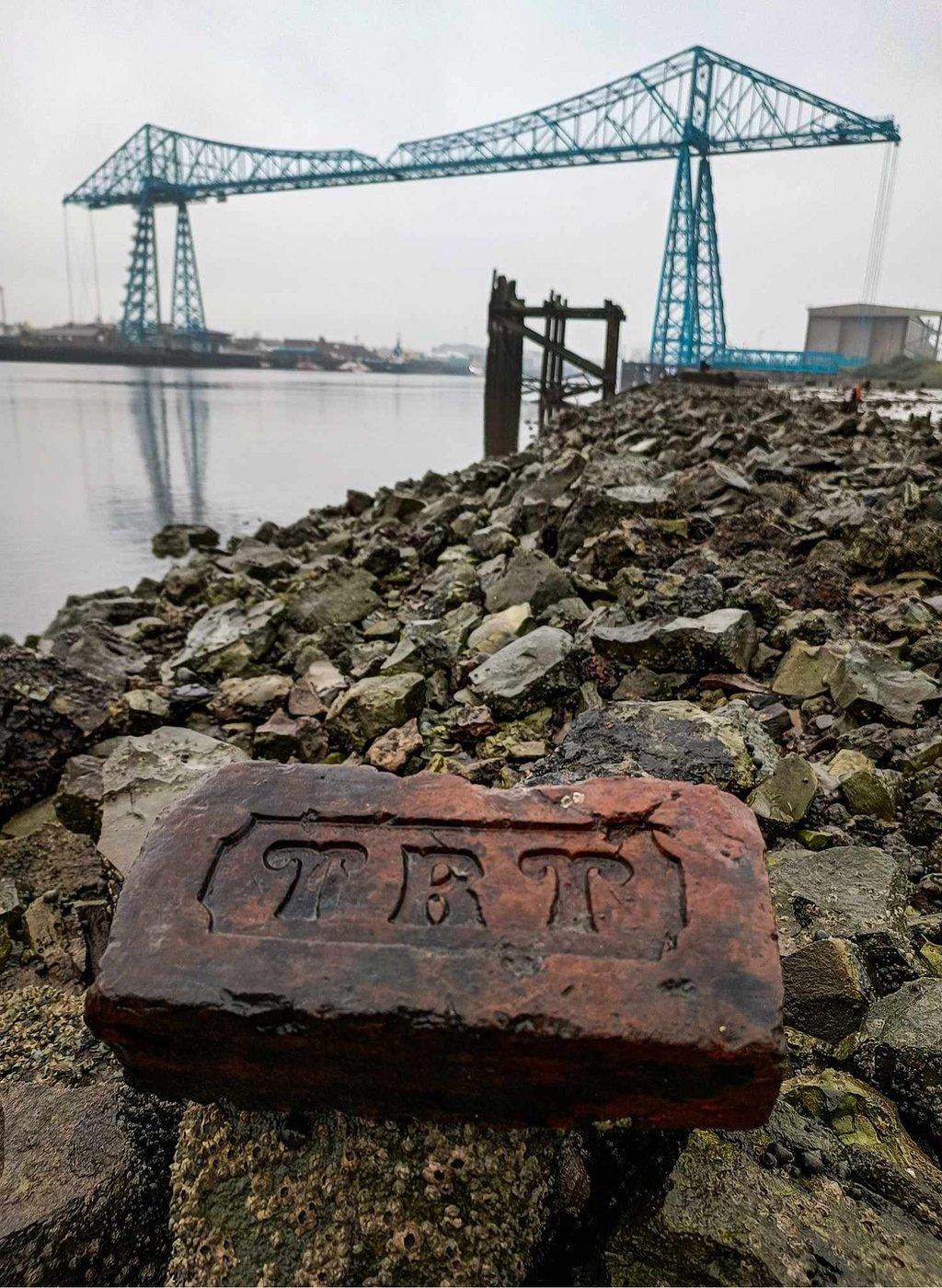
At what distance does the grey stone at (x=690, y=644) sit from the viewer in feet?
8.48

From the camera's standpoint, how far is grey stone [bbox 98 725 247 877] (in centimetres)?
194

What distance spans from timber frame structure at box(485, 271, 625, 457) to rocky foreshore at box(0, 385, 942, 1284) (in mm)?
9848

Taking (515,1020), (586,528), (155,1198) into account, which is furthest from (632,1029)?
(586,528)

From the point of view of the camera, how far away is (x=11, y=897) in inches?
84.9

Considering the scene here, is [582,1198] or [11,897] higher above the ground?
[582,1198]

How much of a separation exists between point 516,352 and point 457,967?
14.4 m

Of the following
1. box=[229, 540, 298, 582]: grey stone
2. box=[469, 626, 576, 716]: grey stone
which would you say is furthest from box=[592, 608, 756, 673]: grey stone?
box=[229, 540, 298, 582]: grey stone

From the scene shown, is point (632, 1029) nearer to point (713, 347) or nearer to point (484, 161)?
point (713, 347)

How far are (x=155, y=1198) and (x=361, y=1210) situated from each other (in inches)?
15.6

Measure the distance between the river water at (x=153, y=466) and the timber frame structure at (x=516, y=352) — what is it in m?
1.18

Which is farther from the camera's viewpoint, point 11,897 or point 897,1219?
point 11,897

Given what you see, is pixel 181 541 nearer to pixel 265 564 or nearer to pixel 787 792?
pixel 265 564

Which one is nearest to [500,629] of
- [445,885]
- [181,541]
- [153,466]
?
[445,885]

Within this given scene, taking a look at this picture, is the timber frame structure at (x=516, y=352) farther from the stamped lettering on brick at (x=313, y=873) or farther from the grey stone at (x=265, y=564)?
the stamped lettering on brick at (x=313, y=873)
